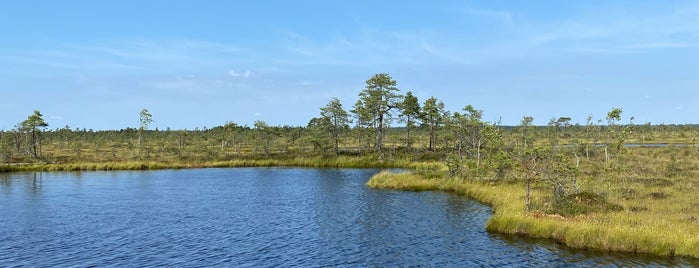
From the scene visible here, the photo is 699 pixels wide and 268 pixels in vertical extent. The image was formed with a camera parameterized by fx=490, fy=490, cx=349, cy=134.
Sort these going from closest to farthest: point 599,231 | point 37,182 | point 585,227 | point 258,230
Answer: point 599,231 < point 585,227 < point 258,230 < point 37,182

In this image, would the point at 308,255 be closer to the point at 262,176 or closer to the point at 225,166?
the point at 262,176

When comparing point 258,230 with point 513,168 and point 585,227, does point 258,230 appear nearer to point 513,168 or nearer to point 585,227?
point 585,227

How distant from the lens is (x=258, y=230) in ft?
129

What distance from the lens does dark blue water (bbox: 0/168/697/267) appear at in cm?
3009

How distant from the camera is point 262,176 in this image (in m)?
84.1

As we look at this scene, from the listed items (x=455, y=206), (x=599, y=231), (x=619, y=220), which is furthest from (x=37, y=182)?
(x=619, y=220)

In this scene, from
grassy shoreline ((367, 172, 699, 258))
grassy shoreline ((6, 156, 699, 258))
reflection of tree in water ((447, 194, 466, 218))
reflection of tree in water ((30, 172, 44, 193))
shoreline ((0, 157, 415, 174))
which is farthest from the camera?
shoreline ((0, 157, 415, 174))

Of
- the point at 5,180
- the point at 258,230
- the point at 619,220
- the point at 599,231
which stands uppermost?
the point at 5,180

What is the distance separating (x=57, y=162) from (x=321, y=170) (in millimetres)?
56987

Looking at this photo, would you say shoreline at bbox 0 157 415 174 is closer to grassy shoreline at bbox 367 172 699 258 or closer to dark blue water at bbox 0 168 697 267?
dark blue water at bbox 0 168 697 267

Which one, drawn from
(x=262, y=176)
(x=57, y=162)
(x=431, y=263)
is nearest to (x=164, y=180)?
(x=262, y=176)

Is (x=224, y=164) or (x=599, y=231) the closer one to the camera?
(x=599, y=231)

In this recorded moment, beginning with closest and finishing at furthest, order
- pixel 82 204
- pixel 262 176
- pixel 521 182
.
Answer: pixel 82 204 → pixel 521 182 → pixel 262 176

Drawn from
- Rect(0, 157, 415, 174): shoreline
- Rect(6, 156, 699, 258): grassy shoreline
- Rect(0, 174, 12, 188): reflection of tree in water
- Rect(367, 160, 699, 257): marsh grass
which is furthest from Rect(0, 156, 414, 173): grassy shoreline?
Rect(367, 160, 699, 257): marsh grass
